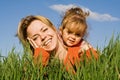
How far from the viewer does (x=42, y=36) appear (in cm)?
350

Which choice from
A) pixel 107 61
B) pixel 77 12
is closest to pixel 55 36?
pixel 77 12

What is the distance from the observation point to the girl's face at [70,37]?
3.41 metres

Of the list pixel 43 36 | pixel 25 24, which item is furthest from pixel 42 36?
pixel 25 24

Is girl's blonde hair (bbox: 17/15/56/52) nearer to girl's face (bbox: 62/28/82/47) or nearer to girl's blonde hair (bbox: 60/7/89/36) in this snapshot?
girl's blonde hair (bbox: 60/7/89/36)

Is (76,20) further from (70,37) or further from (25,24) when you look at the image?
(25,24)

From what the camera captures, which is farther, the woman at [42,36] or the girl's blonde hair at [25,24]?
the girl's blonde hair at [25,24]

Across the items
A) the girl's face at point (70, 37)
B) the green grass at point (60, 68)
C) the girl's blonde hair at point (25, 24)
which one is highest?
the girl's blonde hair at point (25, 24)

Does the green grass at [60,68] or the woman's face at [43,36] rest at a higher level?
the woman's face at [43,36]

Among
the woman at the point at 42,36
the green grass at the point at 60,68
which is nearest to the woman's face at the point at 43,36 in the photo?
the woman at the point at 42,36

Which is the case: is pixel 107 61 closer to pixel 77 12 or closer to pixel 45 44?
pixel 45 44

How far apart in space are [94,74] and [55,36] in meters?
1.41

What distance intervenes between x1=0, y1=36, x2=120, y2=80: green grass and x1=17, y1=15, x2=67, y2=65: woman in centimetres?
65

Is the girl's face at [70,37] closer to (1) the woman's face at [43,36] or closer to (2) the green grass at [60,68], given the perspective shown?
(1) the woman's face at [43,36]

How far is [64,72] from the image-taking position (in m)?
2.48
